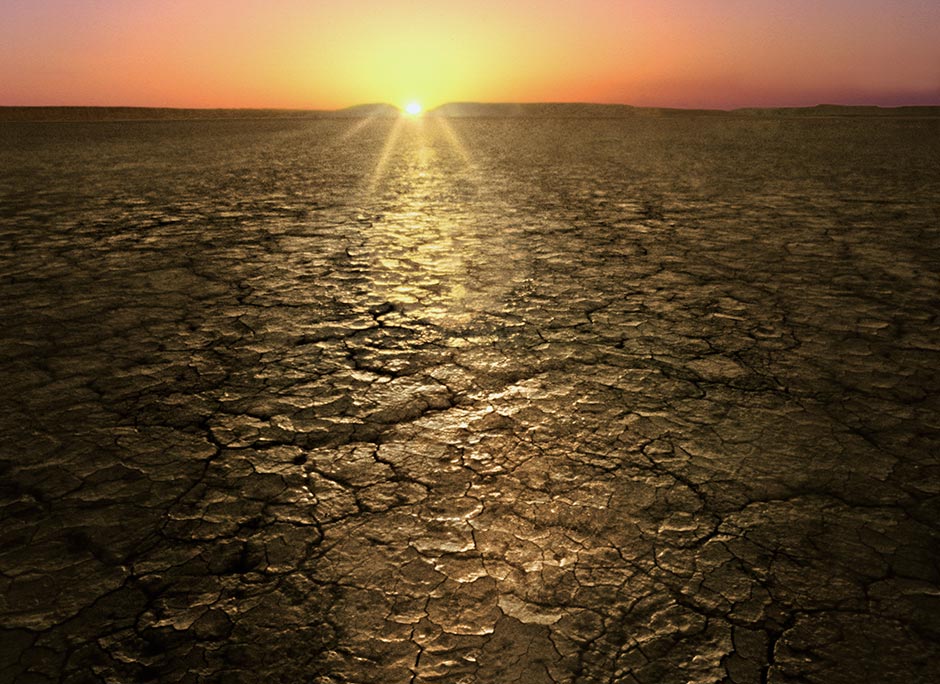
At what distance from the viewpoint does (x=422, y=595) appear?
3.83ft

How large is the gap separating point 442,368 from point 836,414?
1226 mm

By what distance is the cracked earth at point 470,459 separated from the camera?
1.08 meters

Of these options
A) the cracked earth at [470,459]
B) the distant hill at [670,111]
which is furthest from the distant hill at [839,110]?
the cracked earth at [470,459]

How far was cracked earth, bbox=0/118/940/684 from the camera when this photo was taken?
108 cm

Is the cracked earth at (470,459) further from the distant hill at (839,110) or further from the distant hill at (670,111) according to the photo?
the distant hill at (839,110)

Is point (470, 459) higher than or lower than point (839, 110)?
lower

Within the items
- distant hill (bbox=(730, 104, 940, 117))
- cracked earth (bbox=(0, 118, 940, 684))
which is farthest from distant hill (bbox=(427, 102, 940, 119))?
cracked earth (bbox=(0, 118, 940, 684))

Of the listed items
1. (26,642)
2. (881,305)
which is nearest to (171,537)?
(26,642)

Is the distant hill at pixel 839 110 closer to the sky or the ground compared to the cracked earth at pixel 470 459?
closer to the sky

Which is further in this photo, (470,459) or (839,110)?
(839,110)

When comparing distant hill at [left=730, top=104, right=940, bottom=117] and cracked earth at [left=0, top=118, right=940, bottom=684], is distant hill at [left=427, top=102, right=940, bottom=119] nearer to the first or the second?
distant hill at [left=730, top=104, right=940, bottom=117]

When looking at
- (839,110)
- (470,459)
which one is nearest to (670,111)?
(839,110)

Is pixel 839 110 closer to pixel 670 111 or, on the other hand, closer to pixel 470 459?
pixel 670 111

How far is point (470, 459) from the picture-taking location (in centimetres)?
157
